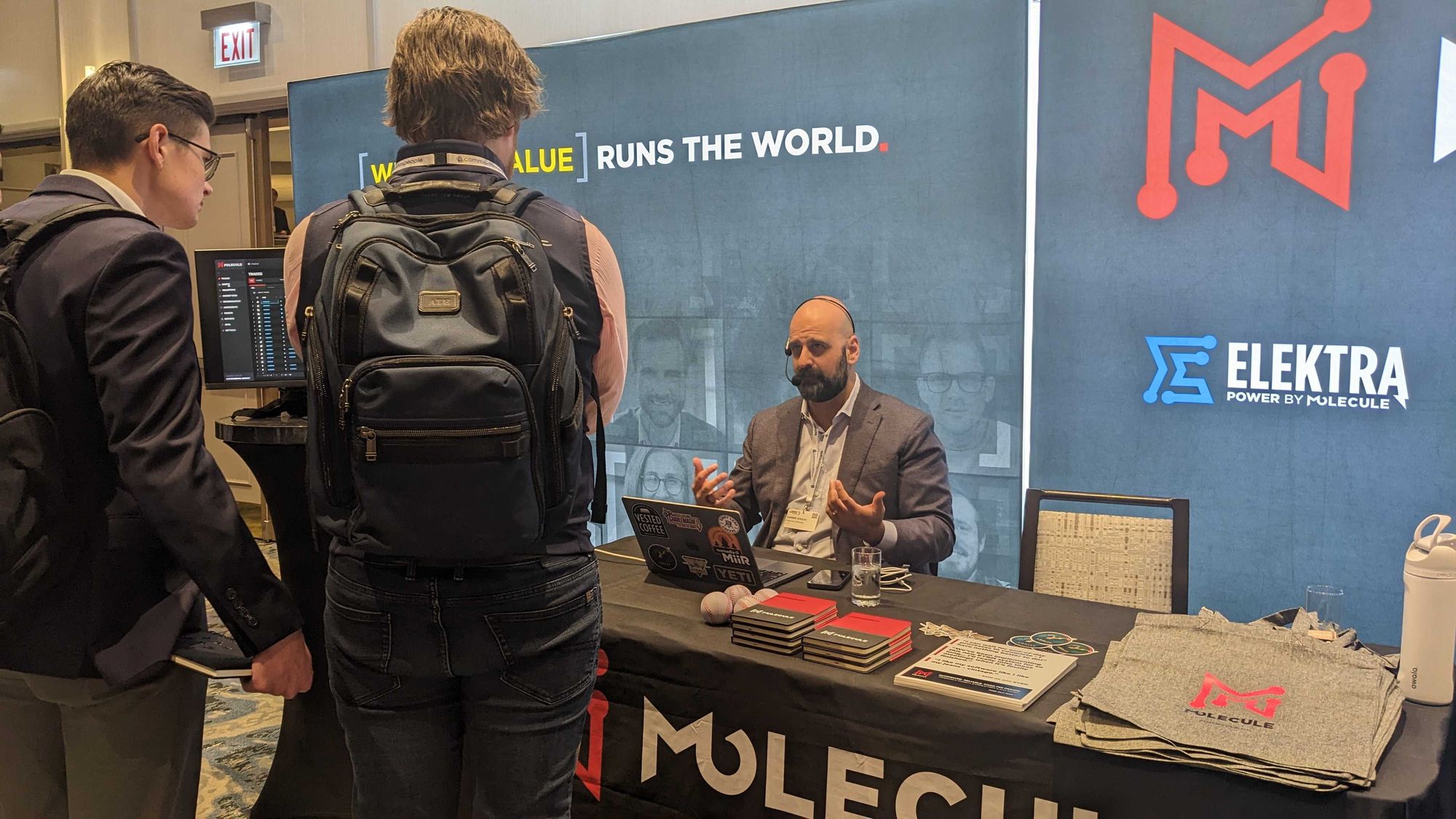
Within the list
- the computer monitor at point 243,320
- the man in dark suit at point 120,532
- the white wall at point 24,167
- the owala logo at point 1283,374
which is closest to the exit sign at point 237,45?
the white wall at point 24,167

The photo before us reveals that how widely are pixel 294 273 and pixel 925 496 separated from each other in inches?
76.3

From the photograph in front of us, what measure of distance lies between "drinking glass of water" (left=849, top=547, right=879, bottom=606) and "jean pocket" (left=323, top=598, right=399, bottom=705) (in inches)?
44.1

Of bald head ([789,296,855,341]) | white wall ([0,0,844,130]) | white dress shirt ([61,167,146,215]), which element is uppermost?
white wall ([0,0,844,130])

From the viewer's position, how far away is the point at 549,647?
131 cm

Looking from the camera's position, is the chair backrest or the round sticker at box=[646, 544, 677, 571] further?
the chair backrest

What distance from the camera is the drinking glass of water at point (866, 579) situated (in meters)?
2.17

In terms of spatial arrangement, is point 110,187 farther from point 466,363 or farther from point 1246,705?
point 1246,705

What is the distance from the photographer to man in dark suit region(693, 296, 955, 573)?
2.88 meters

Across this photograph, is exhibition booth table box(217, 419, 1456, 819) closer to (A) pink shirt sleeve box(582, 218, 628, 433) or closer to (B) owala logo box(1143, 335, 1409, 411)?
(A) pink shirt sleeve box(582, 218, 628, 433)

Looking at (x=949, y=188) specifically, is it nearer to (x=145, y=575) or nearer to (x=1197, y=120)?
(x=1197, y=120)

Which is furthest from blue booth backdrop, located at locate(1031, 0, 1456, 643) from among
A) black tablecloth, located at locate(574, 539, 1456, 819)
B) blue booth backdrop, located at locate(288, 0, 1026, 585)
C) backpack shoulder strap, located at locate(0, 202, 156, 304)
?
backpack shoulder strap, located at locate(0, 202, 156, 304)

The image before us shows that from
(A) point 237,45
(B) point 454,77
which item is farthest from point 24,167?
(B) point 454,77

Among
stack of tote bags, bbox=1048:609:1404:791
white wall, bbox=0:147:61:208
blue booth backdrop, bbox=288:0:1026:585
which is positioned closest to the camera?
stack of tote bags, bbox=1048:609:1404:791

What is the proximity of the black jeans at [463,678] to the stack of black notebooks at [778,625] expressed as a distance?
1.86 feet
